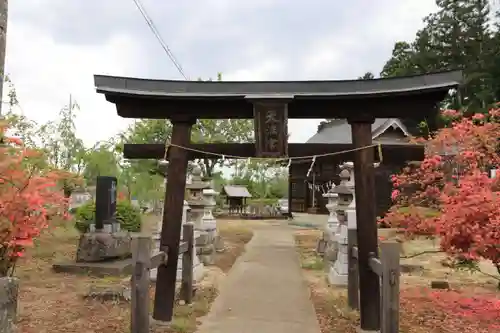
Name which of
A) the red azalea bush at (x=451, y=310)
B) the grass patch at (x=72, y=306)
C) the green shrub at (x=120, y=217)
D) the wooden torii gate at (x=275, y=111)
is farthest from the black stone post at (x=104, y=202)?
the red azalea bush at (x=451, y=310)

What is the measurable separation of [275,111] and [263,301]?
3337mm

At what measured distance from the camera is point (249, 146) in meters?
5.98

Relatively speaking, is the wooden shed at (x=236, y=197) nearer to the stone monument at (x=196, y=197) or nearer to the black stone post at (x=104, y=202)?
the stone monument at (x=196, y=197)

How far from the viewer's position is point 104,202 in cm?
1098

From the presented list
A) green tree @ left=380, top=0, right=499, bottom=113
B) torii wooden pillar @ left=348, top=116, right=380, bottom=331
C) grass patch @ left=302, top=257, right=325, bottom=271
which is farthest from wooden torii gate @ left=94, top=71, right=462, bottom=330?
green tree @ left=380, top=0, right=499, bottom=113

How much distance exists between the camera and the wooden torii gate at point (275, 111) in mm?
5664

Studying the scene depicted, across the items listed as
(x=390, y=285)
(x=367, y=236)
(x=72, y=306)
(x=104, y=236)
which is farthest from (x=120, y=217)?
(x=390, y=285)

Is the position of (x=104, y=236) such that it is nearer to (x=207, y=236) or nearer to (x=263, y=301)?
(x=207, y=236)

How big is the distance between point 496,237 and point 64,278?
307 inches

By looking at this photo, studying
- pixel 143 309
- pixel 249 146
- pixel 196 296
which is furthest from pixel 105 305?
pixel 249 146

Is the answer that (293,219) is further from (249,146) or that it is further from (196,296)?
(249,146)

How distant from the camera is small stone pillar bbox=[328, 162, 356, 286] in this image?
8.80 m

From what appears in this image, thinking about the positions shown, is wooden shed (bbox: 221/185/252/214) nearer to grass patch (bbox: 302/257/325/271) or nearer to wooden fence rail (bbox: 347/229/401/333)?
grass patch (bbox: 302/257/325/271)

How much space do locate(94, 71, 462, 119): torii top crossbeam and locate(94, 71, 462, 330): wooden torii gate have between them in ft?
0.04
